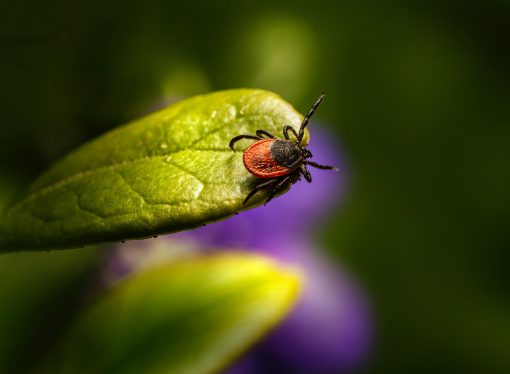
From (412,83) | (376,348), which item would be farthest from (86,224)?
(412,83)

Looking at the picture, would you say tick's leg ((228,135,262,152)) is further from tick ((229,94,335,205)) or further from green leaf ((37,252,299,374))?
green leaf ((37,252,299,374))

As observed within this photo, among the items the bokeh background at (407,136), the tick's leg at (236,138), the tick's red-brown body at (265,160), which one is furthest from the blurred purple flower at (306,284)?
the tick's leg at (236,138)

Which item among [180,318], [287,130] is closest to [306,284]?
[180,318]

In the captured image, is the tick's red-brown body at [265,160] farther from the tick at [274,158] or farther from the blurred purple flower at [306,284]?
the blurred purple flower at [306,284]

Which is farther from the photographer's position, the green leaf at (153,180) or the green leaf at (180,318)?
the green leaf at (180,318)

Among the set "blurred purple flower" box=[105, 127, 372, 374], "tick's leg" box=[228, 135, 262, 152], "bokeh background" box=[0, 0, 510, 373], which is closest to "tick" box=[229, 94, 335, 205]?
"tick's leg" box=[228, 135, 262, 152]

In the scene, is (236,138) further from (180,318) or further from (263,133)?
(180,318)

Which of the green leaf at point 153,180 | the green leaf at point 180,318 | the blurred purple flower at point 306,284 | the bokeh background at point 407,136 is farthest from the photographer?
the bokeh background at point 407,136
